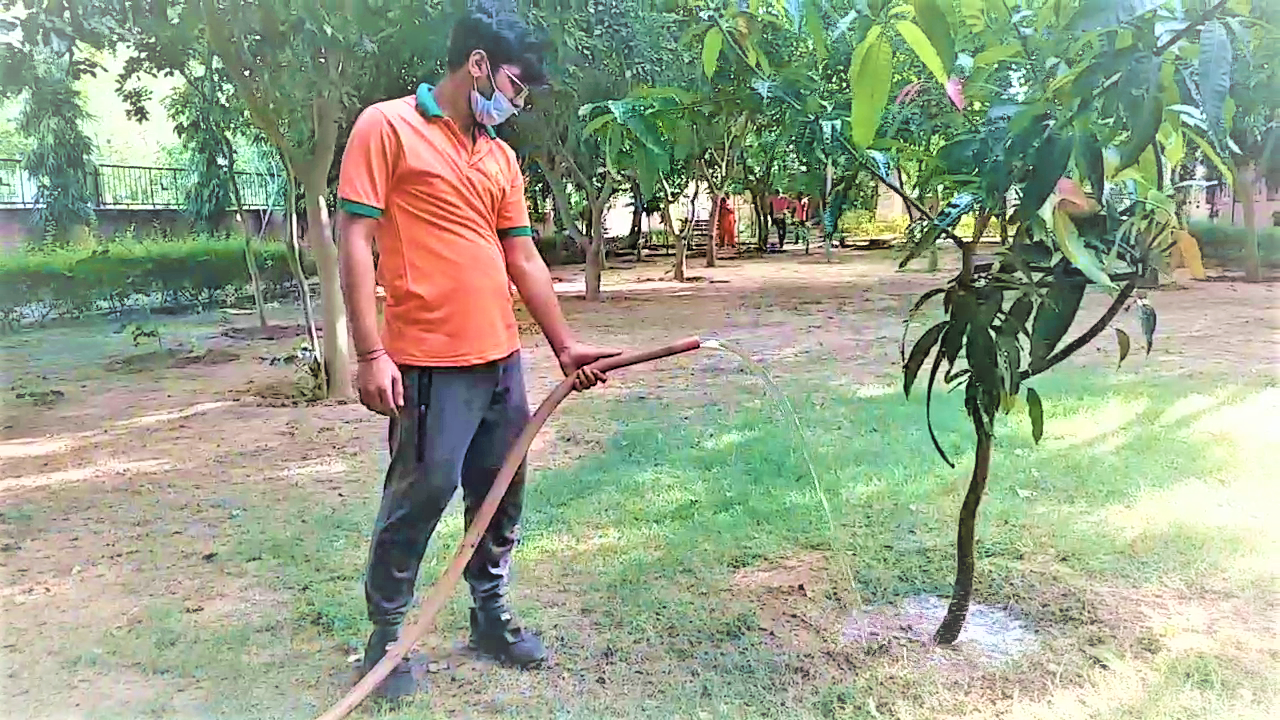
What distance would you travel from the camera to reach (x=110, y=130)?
13711 mm

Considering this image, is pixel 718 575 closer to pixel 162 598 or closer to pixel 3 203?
pixel 162 598

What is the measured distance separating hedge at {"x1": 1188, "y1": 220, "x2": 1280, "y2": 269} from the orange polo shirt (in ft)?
35.8

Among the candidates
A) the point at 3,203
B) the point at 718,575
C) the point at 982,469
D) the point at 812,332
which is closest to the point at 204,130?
the point at 3,203

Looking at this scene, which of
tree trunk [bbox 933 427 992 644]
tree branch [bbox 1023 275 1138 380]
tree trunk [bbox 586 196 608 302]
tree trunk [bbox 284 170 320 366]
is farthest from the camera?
tree trunk [bbox 586 196 608 302]

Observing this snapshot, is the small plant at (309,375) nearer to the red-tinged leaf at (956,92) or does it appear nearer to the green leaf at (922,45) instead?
the red-tinged leaf at (956,92)

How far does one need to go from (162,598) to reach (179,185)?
12340 millimetres

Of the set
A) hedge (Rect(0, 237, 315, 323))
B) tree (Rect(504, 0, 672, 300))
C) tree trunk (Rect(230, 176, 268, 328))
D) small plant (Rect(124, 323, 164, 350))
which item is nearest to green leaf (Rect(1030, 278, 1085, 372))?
tree (Rect(504, 0, 672, 300))

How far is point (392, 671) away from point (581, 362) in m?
0.78

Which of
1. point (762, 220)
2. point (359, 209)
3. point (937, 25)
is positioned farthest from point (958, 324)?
point (762, 220)

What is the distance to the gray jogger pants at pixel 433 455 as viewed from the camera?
7.02 feet

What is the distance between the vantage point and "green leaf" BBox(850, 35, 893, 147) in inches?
62.7

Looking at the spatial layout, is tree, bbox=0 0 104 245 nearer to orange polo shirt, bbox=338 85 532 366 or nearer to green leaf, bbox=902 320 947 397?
orange polo shirt, bbox=338 85 532 366

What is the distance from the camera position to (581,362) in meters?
2.25

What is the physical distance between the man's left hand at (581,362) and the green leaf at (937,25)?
37.9 inches
